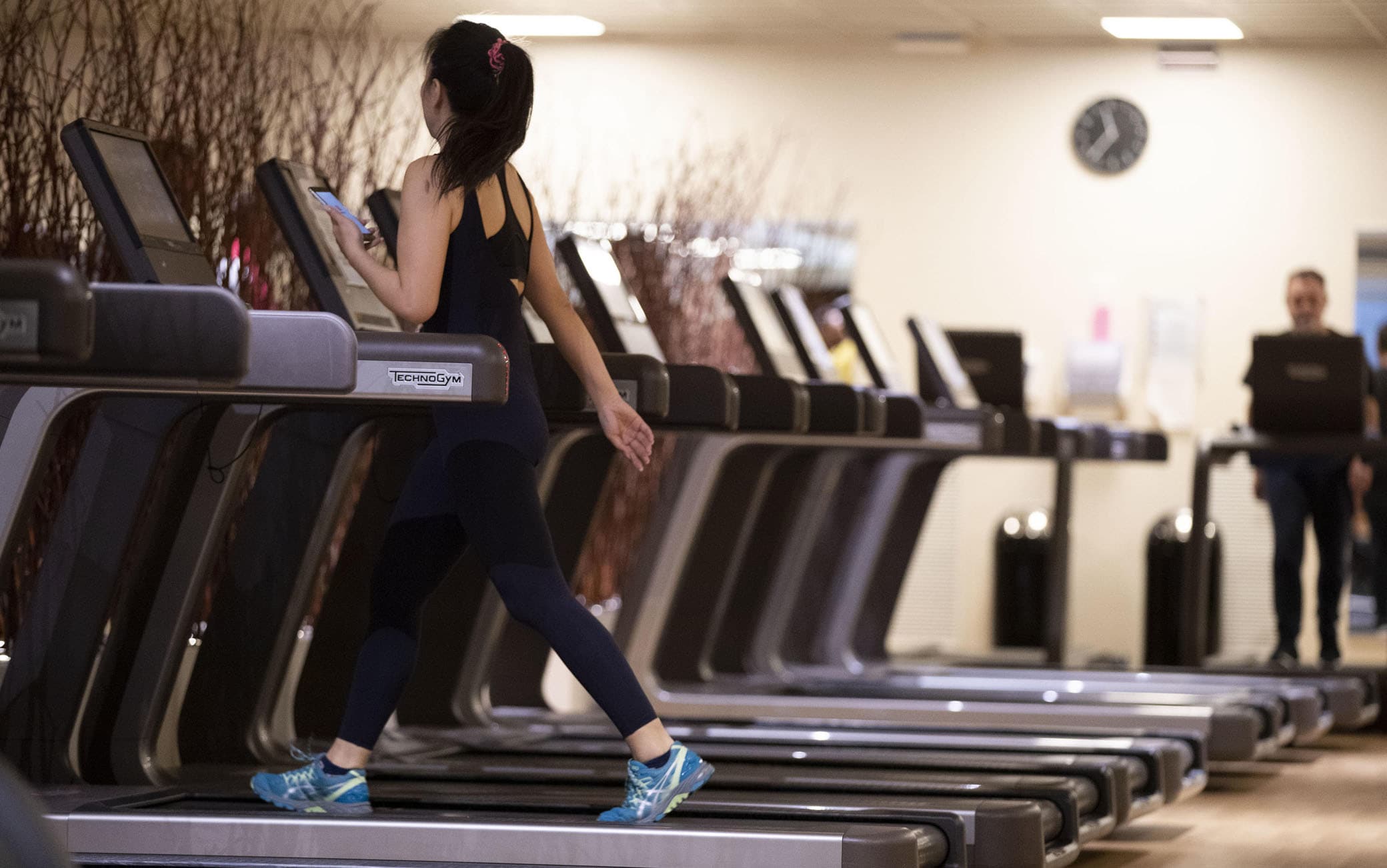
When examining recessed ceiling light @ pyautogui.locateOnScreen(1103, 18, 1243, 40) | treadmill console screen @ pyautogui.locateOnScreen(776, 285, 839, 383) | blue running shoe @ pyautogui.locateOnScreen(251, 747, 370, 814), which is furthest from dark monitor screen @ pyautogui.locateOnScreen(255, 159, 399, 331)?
recessed ceiling light @ pyautogui.locateOnScreen(1103, 18, 1243, 40)

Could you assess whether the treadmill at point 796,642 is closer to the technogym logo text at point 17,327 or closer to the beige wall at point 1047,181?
the beige wall at point 1047,181

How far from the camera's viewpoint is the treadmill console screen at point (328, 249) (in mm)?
3316

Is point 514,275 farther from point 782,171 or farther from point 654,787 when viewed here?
point 782,171

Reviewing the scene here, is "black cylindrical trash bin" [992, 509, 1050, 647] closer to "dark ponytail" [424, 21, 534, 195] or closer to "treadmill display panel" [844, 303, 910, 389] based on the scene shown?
"treadmill display panel" [844, 303, 910, 389]

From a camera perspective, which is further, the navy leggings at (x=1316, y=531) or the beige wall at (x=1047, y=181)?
the beige wall at (x=1047, y=181)

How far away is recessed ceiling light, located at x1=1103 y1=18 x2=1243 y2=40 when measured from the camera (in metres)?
9.00

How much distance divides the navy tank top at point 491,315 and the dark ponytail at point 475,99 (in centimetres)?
5

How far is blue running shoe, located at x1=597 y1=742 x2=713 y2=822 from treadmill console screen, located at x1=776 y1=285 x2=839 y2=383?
3.00 m

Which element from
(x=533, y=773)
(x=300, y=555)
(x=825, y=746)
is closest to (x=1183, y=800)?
(x=825, y=746)

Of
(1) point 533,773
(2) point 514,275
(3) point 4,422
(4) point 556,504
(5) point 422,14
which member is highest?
(5) point 422,14

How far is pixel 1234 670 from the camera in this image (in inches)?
261

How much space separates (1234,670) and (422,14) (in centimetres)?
384

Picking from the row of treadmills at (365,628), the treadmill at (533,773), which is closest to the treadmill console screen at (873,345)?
the row of treadmills at (365,628)

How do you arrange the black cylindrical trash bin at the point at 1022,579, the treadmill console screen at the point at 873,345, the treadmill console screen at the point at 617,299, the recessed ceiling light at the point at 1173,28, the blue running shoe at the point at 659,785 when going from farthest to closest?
the black cylindrical trash bin at the point at 1022,579, the recessed ceiling light at the point at 1173,28, the treadmill console screen at the point at 873,345, the treadmill console screen at the point at 617,299, the blue running shoe at the point at 659,785
